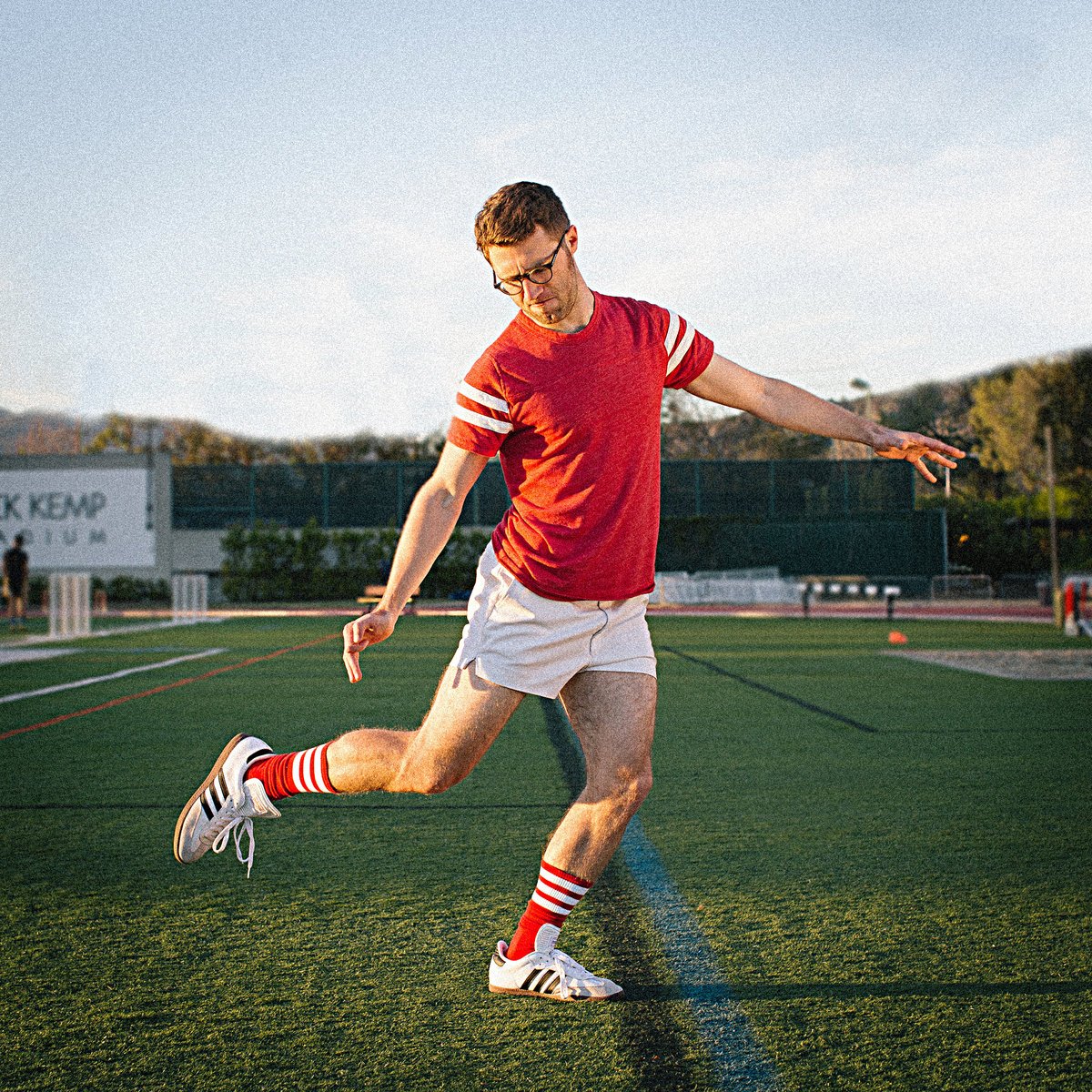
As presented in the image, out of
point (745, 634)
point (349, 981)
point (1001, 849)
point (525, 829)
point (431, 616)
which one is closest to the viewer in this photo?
point (349, 981)

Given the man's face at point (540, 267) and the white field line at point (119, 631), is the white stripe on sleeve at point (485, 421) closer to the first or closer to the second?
the man's face at point (540, 267)

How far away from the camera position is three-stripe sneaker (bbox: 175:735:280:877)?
13.9 ft

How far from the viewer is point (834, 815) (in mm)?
6191

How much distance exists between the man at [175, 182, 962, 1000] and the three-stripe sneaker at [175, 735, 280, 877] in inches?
27.0

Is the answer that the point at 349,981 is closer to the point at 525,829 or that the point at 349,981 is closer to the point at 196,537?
the point at 525,829

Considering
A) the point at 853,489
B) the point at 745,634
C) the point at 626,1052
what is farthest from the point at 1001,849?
the point at 853,489

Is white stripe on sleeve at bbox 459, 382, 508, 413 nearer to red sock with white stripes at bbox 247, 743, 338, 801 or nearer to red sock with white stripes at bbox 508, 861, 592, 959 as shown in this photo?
red sock with white stripes at bbox 247, 743, 338, 801

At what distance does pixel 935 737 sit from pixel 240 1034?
21.9ft

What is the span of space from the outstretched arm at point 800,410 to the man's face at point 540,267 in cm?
63

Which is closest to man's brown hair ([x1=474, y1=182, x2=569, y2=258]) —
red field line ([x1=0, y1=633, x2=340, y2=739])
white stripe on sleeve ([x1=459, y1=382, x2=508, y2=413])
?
white stripe on sleeve ([x1=459, y1=382, x2=508, y2=413])

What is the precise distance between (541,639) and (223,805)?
4.54 ft

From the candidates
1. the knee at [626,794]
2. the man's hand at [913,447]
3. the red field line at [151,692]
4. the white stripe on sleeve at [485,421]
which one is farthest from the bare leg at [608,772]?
the red field line at [151,692]

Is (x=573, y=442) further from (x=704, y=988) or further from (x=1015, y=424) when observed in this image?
(x=1015, y=424)

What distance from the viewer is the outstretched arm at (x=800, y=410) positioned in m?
3.99
